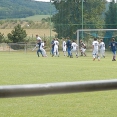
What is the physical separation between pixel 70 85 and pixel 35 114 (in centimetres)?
520

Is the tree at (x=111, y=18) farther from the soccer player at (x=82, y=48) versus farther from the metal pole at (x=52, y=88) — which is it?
the metal pole at (x=52, y=88)

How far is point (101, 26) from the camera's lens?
181 feet

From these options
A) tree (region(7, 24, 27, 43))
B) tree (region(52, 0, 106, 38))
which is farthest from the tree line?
tree (region(7, 24, 27, 43))

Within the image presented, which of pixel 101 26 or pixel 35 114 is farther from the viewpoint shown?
pixel 101 26

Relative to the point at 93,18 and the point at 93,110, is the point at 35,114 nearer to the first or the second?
the point at 93,110

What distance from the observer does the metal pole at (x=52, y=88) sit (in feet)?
11.6

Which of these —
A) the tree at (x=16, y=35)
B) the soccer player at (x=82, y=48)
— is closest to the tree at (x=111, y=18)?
the soccer player at (x=82, y=48)

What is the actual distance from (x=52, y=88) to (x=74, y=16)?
5351cm

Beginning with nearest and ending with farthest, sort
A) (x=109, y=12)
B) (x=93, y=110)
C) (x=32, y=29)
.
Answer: (x=93, y=110)
(x=109, y=12)
(x=32, y=29)

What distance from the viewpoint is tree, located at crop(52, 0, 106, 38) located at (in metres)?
54.9

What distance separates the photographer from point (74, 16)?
57.0 metres

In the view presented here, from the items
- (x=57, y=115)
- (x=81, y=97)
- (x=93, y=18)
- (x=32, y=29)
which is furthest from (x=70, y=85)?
(x=32, y=29)

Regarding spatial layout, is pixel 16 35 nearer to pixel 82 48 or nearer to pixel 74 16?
pixel 74 16

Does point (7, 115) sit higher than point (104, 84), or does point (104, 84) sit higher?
point (104, 84)
